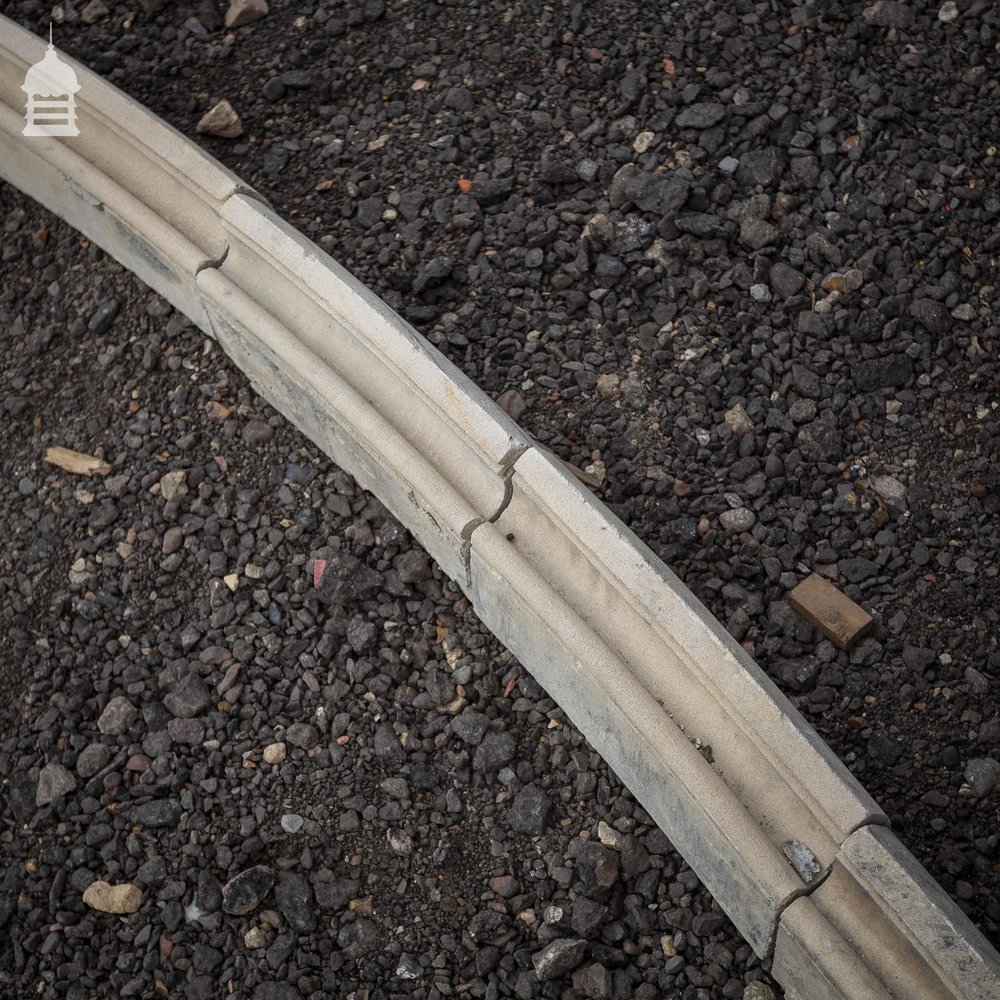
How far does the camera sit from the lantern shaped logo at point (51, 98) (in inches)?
132

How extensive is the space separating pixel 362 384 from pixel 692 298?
3.16ft

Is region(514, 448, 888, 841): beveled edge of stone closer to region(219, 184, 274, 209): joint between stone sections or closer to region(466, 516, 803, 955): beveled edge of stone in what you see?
region(466, 516, 803, 955): beveled edge of stone

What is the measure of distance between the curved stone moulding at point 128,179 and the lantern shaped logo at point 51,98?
0.08 feet

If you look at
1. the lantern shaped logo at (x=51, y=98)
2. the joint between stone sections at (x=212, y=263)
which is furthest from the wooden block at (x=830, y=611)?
the lantern shaped logo at (x=51, y=98)

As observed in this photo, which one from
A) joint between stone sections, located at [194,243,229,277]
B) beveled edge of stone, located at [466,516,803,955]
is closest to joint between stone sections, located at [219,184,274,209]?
joint between stone sections, located at [194,243,229,277]

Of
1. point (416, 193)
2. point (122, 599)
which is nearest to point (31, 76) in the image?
point (416, 193)

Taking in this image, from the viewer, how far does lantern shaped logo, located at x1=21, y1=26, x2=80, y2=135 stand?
3348 mm

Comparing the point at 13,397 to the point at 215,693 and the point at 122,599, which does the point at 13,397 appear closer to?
the point at 122,599

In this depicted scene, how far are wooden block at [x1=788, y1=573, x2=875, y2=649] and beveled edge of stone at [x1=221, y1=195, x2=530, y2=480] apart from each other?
75 cm

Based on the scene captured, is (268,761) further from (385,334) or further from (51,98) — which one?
(51,98)

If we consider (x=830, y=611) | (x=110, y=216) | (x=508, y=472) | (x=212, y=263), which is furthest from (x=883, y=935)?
(x=110, y=216)

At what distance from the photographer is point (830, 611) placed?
8.59ft

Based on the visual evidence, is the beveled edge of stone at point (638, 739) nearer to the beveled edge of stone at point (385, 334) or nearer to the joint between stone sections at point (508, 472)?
the joint between stone sections at point (508, 472)

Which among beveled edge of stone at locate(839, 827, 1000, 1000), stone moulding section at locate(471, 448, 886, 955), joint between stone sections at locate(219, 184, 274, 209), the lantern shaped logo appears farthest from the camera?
the lantern shaped logo
